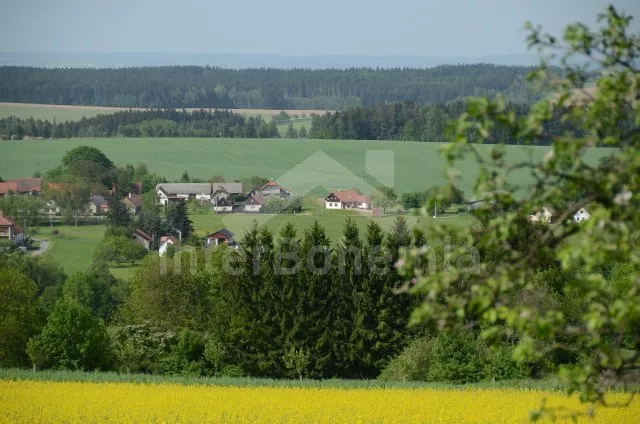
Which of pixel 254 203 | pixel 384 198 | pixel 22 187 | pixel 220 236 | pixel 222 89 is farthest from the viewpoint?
pixel 222 89

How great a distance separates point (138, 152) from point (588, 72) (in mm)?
128387

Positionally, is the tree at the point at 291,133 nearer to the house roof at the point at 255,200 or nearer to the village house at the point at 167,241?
the house roof at the point at 255,200

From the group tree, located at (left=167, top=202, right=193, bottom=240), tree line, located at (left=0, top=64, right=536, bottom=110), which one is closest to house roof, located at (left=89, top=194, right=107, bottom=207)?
tree, located at (left=167, top=202, right=193, bottom=240)

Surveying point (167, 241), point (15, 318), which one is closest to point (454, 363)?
point (15, 318)

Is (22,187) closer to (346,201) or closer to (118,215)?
(118,215)

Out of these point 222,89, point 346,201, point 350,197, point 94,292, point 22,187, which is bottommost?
point 94,292

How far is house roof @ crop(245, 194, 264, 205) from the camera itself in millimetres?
97062

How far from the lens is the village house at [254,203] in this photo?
95750 millimetres

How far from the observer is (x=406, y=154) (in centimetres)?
11450

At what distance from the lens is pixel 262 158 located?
127 meters

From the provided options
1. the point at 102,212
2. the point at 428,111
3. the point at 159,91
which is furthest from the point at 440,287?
the point at 159,91

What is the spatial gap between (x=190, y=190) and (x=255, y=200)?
52.3 ft

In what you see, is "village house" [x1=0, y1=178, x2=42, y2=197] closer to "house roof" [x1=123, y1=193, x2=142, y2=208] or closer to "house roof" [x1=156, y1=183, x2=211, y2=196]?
"house roof" [x1=123, y1=193, x2=142, y2=208]

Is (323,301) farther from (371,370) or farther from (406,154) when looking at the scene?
(406,154)
